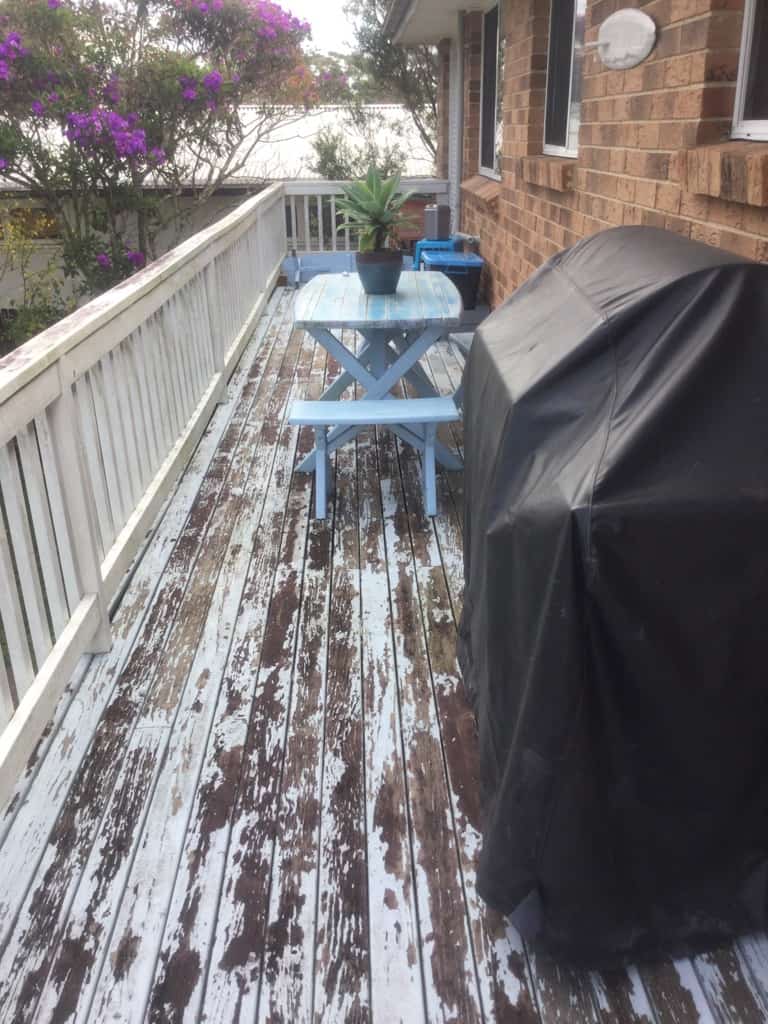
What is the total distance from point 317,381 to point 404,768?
3.64 m

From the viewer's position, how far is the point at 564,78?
452 cm

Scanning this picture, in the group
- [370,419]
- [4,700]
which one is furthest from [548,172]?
[4,700]

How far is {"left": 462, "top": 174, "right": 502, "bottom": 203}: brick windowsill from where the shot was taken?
597 cm

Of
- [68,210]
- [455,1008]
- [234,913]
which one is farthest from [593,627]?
[68,210]

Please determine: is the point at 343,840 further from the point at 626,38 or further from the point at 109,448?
the point at 626,38

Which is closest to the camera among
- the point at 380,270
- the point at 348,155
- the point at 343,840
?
the point at 343,840

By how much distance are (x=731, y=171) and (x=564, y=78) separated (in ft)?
9.20

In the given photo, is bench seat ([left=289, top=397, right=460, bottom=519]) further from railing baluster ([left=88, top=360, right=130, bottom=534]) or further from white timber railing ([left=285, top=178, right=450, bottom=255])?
white timber railing ([left=285, top=178, right=450, bottom=255])

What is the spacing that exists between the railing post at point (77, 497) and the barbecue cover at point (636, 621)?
1.30 meters

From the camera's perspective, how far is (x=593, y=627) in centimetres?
133

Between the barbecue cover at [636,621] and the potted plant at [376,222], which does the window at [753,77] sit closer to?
the barbecue cover at [636,621]

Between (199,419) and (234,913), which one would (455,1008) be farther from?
(199,419)

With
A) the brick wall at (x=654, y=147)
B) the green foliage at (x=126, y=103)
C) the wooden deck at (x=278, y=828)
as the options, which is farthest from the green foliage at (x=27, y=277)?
the wooden deck at (x=278, y=828)

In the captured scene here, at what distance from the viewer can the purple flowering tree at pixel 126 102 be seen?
29.2 feet
